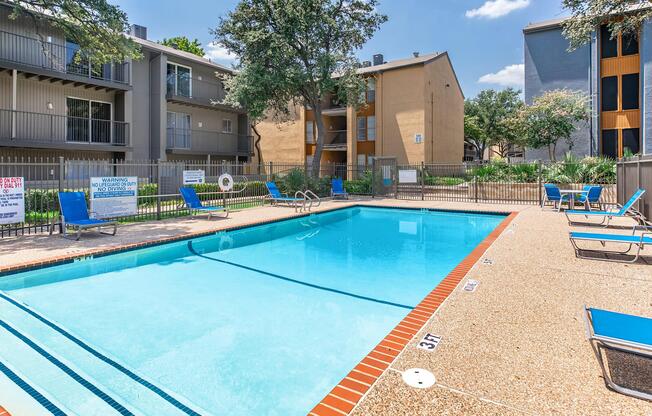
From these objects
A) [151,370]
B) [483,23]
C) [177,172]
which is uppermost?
[483,23]

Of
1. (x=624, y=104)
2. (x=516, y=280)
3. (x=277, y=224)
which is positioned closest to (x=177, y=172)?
(x=277, y=224)

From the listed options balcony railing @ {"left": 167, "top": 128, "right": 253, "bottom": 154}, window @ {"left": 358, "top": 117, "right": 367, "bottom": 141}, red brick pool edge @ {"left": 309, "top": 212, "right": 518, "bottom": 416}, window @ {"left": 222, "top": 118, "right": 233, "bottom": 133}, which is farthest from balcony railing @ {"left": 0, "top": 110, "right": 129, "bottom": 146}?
red brick pool edge @ {"left": 309, "top": 212, "right": 518, "bottom": 416}

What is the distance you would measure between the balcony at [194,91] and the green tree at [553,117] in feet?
59.9

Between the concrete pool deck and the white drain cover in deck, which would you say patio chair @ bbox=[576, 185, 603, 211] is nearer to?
the concrete pool deck

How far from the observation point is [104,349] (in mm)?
4133

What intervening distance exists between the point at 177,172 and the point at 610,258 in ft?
39.9

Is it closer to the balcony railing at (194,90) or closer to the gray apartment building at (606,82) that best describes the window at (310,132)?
the balcony railing at (194,90)

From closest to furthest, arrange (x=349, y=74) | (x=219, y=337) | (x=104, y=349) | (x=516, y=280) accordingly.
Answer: (x=104, y=349) < (x=219, y=337) < (x=516, y=280) < (x=349, y=74)

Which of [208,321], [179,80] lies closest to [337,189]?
[179,80]

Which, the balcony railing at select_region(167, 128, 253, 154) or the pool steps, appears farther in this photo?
the balcony railing at select_region(167, 128, 253, 154)

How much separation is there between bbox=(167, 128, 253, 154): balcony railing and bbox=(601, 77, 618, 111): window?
74.1 ft

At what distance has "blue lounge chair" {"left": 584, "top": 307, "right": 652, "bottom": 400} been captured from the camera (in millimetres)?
2629

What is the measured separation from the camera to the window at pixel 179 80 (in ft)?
71.2

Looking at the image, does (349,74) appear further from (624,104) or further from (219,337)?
(219,337)
